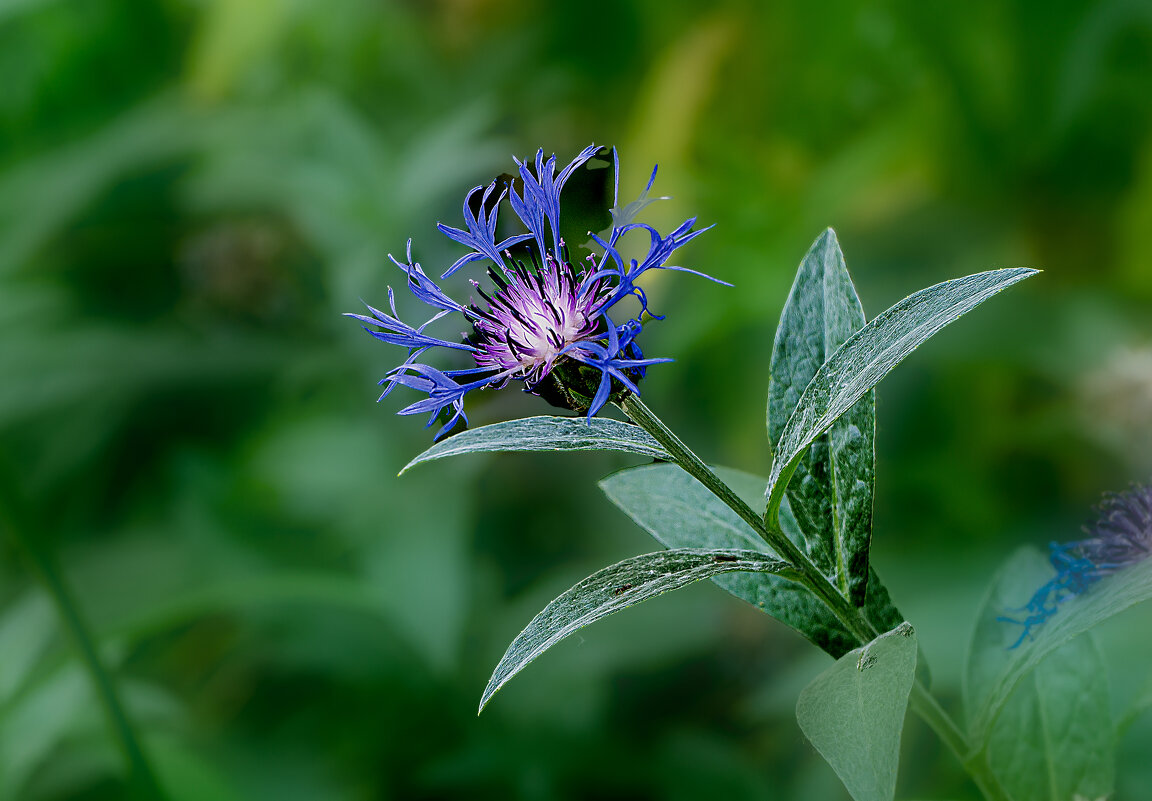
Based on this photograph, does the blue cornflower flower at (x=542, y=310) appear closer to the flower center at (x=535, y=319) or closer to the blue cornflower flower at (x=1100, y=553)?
the flower center at (x=535, y=319)

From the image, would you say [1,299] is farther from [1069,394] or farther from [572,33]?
[1069,394]

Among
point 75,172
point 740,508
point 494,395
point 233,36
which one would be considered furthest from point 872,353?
point 75,172

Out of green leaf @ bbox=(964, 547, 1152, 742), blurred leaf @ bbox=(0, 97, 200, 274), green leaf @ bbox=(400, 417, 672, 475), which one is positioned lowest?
green leaf @ bbox=(964, 547, 1152, 742)

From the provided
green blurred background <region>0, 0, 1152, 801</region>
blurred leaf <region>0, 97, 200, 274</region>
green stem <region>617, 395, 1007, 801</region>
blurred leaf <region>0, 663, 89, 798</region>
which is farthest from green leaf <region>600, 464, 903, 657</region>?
blurred leaf <region>0, 97, 200, 274</region>

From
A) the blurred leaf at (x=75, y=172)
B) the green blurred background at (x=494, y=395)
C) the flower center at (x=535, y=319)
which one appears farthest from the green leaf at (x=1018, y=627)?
the blurred leaf at (x=75, y=172)

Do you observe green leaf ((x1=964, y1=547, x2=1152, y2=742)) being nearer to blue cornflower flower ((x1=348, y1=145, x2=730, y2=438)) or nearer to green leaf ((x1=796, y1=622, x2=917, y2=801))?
green leaf ((x1=796, y1=622, x2=917, y2=801))

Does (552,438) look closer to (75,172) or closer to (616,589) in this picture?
(616,589)
